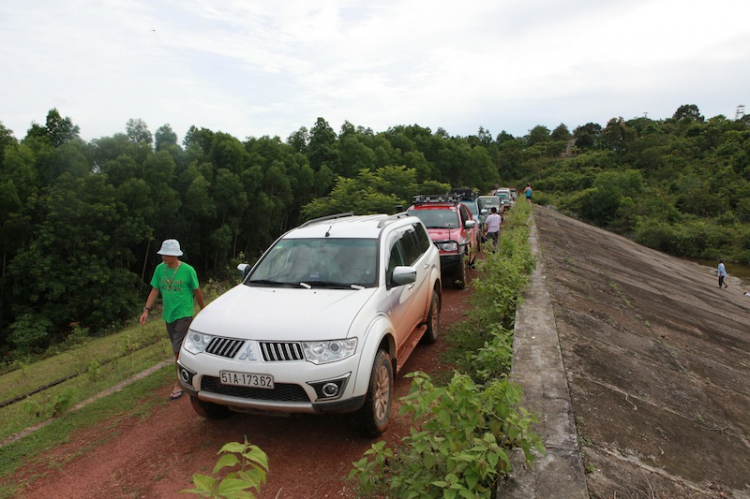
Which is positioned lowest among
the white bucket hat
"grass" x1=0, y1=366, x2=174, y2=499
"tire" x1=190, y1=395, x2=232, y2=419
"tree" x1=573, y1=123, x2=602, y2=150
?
"grass" x1=0, y1=366, x2=174, y2=499

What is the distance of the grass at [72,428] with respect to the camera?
12.5 ft

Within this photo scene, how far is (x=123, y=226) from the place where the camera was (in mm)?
23703

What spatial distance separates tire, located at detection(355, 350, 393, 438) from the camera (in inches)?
142

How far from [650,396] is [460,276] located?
16.7 feet

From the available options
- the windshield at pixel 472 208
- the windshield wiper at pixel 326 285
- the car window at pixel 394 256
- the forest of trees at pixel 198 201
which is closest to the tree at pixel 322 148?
the forest of trees at pixel 198 201

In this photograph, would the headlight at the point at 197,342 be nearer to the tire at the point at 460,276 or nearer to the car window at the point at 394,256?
the car window at the point at 394,256

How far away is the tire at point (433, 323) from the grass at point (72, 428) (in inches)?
135

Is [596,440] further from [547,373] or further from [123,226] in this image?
[123,226]

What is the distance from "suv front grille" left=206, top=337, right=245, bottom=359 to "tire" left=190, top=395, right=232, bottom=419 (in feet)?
1.94

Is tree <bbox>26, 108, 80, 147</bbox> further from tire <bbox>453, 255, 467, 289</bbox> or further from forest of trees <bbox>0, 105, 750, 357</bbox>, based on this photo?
tire <bbox>453, 255, 467, 289</bbox>

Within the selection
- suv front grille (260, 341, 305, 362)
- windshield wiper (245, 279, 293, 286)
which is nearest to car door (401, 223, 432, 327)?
windshield wiper (245, 279, 293, 286)

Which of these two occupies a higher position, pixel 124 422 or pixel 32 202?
pixel 32 202

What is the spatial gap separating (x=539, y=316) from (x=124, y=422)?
5243 mm

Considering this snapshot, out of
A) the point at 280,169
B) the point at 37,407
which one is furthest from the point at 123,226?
the point at 37,407
